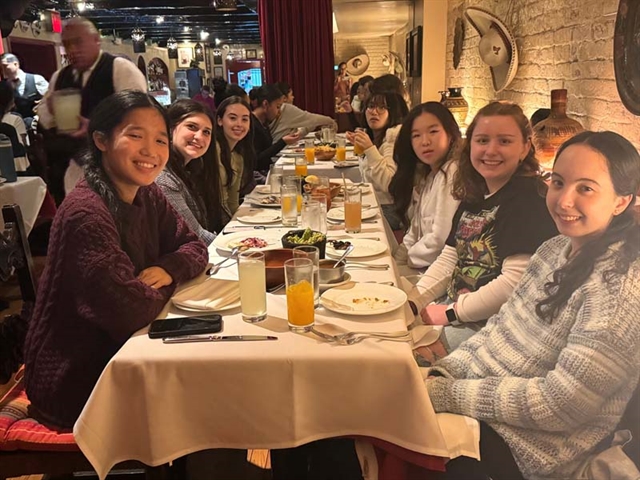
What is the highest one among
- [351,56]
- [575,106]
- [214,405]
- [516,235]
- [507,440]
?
[351,56]

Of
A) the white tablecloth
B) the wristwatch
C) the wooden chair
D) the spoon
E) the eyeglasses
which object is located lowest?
the wooden chair

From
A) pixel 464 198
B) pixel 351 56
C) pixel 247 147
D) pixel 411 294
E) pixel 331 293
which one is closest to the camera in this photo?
pixel 331 293

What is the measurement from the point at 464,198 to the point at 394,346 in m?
0.81

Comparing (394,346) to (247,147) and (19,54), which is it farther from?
(19,54)

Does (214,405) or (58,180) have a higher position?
(58,180)

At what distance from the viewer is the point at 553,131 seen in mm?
1842

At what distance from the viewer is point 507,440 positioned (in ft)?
Result: 4.17

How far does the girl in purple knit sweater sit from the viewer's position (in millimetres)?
1321

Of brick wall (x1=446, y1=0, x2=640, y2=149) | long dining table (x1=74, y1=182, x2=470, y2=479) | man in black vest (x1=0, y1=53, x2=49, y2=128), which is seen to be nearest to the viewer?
long dining table (x1=74, y1=182, x2=470, y2=479)

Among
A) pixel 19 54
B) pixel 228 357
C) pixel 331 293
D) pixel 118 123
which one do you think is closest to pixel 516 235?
pixel 331 293

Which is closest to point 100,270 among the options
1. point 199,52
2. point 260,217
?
point 260,217

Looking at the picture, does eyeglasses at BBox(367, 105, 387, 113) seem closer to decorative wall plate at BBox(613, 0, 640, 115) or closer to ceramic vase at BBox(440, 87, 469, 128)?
ceramic vase at BBox(440, 87, 469, 128)

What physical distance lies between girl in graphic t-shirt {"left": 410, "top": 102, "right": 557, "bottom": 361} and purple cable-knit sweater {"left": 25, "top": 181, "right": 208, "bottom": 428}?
0.84m

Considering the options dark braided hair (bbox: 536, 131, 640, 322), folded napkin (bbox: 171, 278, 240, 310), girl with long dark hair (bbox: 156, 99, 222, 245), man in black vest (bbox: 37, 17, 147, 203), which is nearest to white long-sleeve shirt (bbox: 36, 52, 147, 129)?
man in black vest (bbox: 37, 17, 147, 203)
